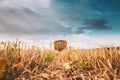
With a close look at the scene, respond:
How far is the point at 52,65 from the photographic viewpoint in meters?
5.68

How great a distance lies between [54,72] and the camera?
522 centimetres

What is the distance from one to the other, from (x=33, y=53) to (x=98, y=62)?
1.44 metres

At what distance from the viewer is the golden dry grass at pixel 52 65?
4.97 metres

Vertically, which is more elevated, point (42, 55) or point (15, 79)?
point (42, 55)

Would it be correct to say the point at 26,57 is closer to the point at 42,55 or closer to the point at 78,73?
the point at 42,55

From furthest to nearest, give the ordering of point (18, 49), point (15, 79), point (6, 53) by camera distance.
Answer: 1. point (18, 49)
2. point (6, 53)
3. point (15, 79)

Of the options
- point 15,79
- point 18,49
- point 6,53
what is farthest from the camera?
point 18,49

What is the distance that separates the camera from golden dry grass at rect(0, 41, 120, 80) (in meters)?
4.97

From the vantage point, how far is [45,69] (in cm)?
540

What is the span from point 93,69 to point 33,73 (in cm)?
115

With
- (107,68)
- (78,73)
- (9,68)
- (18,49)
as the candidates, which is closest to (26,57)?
(18,49)

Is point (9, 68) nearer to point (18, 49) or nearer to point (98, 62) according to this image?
point (18, 49)

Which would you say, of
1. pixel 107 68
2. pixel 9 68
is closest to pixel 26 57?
pixel 9 68

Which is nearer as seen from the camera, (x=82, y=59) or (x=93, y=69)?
(x=93, y=69)
